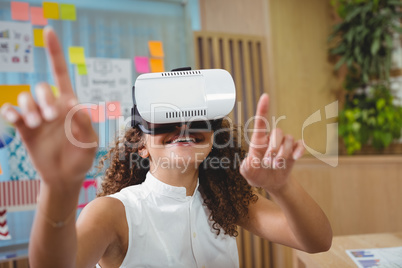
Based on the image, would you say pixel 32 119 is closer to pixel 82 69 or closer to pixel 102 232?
pixel 102 232

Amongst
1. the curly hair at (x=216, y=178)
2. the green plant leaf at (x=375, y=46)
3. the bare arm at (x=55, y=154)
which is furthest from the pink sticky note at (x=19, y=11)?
the green plant leaf at (x=375, y=46)

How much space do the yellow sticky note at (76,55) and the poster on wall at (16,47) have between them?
25 centimetres

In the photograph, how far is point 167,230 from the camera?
944 mm

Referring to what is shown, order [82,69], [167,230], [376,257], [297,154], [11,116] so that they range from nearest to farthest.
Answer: [11,116] < [297,154] < [167,230] < [376,257] < [82,69]

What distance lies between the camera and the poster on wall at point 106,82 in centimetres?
238

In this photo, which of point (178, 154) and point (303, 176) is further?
point (303, 176)

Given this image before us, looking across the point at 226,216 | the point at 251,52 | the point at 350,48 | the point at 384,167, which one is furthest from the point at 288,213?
the point at 350,48

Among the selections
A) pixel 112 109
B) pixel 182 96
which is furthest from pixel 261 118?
pixel 112 109

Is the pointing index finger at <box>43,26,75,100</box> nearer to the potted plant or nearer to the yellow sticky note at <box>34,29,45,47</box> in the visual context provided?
the yellow sticky note at <box>34,29,45,47</box>

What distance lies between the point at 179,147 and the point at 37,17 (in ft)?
6.27

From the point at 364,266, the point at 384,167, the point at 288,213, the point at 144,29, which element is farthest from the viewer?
the point at 144,29

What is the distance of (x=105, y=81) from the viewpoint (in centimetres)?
245

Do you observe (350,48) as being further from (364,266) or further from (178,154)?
(178,154)

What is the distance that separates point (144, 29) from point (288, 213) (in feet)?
7.05
